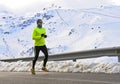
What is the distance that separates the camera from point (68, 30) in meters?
126

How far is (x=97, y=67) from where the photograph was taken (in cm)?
1584

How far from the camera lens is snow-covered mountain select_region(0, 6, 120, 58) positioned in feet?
304

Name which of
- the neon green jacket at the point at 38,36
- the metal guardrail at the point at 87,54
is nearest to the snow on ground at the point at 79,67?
the metal guardrail at the point at 87,54

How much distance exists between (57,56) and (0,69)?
226 cm

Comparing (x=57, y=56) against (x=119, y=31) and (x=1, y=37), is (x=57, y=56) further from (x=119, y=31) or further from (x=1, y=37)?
(x=1, y=37)

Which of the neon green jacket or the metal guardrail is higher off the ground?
the neon green jacket

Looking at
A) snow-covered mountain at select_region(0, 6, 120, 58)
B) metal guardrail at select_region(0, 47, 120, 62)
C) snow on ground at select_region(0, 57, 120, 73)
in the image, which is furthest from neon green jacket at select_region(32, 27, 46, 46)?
snow-covered mountain at select_region(0, 6, 120, 58)

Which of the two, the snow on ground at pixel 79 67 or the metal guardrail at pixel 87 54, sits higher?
the metal guardrail at pixel 87 54

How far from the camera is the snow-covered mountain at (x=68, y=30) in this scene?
304 feet

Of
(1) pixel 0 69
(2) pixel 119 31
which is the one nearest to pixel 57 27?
(2) pixel 119 31

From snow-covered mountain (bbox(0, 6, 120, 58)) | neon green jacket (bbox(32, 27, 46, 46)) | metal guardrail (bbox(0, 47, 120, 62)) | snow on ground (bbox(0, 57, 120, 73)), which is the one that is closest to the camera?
snow on ground (bbox(0, 57, 120, 73))

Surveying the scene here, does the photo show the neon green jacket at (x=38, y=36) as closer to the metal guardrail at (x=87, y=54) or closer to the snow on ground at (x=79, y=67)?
the snow on ground at (x=79, y=67)

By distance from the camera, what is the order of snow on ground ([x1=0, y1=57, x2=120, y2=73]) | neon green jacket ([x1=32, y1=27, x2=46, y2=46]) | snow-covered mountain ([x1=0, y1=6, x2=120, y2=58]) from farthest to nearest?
snow-covered mountain ([x1=0, y1=6, x2=120, y2=58])
neon green jacket ([x1=32, y1=27, x2=46, y2=46])
snow on ground ([x1=0, y1=57, x2=120, y2=73])

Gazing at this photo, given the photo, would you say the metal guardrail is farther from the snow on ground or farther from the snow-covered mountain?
the snow-covered mountain
